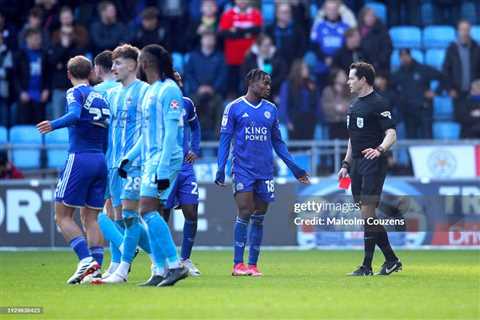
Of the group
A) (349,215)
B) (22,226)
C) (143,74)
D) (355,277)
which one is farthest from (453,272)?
(22,226)

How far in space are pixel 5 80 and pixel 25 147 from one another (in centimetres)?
332

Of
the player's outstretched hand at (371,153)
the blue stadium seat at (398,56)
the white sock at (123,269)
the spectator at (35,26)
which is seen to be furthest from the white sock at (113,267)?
the blue stadium seat at (398,56)

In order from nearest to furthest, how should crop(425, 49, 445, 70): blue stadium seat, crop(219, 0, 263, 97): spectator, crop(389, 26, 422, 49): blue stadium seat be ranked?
crop(219, 0, 263, 97): spectator < crop(425, 49, 445, 70): blue stadium seat < crop(389, 26, 422, 49): blue stadium seat

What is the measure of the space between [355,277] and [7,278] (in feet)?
12.6

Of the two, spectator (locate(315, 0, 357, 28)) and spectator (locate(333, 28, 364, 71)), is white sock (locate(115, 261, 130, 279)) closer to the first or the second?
spectator (locate(333, 28, 364, 71))

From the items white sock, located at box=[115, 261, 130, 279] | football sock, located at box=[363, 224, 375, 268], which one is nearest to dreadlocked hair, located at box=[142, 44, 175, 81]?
white sock, located at box=[115, 261, 130, 279]

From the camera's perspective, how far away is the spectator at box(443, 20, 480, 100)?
81.8 feet

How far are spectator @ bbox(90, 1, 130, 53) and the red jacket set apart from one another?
1887 mm

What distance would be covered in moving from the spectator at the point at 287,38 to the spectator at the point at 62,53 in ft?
12.0

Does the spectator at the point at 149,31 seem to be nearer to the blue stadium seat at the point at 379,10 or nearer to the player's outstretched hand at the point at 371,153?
the blue stadium seat at the point at 379,10

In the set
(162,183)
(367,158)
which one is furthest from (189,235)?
(162,183)

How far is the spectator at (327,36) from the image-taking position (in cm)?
2525

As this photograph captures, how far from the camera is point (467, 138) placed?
24.6 metres

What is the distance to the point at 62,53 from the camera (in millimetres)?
24953
